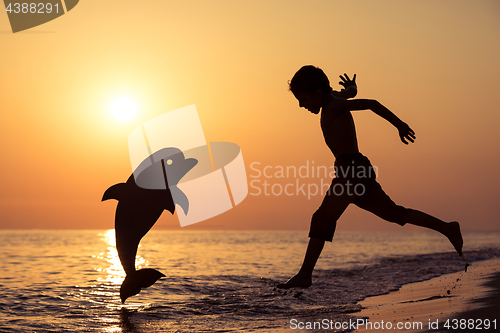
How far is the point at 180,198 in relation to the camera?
6059 mm

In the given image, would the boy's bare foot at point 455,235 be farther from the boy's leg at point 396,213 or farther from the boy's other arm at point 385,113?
the boy's other arm at point 385,113

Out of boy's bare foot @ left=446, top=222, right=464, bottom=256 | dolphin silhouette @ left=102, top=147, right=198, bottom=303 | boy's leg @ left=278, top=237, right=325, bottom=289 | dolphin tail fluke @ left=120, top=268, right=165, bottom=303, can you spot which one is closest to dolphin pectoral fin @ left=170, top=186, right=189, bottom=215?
dolphin silhouette @ left=102, top=147, right=198, bottom=303

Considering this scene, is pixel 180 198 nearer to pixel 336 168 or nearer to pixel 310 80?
pixel 336 168

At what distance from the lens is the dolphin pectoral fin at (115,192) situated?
5976 mm

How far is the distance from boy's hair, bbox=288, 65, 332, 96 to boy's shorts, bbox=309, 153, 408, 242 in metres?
0.67

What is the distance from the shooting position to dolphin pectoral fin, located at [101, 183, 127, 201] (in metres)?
5.98

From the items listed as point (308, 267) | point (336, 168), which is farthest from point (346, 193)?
point (308, 267)

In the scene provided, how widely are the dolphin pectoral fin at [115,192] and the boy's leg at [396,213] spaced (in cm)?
335

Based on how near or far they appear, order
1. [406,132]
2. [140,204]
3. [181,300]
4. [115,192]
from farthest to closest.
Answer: [181,300]
[115,192]
[140,204]
[406,132]

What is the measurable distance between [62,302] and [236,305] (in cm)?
335

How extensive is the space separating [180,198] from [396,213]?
3068 millimetres

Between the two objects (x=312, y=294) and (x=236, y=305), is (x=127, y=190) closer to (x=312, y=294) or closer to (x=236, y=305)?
(x=236, y=305)

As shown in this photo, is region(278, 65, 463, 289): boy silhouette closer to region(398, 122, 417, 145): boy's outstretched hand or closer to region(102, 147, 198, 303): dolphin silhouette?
region(398, 122, 417, 145): boy's outstretched hand

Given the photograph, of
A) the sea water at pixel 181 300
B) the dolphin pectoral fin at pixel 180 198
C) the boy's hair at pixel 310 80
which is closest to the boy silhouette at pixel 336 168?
the boy's hair at pixel 310 80
